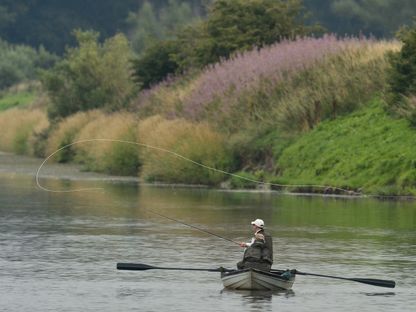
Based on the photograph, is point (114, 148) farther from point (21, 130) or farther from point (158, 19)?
point (158, 19)

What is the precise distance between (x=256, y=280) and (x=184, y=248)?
632cm

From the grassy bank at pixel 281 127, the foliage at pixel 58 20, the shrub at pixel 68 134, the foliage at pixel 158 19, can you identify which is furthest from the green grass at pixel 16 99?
the grassy bank at pixel 281 127

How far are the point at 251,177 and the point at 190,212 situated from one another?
29.4 ft

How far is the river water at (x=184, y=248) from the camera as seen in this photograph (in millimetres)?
22609

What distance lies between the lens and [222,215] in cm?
3638

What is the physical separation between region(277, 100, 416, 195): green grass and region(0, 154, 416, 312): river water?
4.48 feet

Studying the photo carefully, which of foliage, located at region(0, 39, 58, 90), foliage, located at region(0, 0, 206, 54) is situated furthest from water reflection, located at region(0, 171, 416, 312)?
foliage, located at region(0, 0, 206, 54)

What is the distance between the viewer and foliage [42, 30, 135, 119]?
230ft

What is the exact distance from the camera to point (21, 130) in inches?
3007

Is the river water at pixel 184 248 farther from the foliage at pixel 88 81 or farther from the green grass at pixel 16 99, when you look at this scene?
the green grass at pixel 16 99

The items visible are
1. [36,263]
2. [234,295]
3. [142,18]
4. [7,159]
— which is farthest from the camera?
[142,18]

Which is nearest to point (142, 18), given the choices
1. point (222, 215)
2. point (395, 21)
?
point (395, 21)

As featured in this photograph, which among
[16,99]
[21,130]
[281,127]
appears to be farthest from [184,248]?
[16,99]

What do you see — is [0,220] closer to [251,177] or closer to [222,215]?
[222,215]
